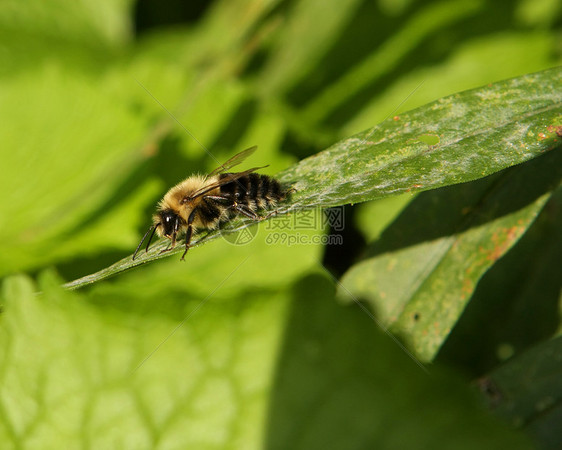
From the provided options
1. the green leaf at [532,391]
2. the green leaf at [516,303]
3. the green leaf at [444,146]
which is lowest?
the green leaf at [532,391]

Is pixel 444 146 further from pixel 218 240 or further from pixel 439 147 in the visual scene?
pixel 218 240

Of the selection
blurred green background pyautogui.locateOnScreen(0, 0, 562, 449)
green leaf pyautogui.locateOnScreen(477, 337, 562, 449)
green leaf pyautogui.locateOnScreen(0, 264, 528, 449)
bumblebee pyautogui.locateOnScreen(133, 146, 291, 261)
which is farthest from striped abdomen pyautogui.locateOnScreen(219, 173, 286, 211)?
green leaf pyautogui.locateOnScreen(477, 337, 562, 449)

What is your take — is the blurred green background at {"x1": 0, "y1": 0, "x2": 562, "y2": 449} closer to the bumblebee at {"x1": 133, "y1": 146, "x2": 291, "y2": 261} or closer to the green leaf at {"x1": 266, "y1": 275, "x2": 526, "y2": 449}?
the green leaf at {"x1": 266, "y1": 275, "x2": 526, "y2": 449}

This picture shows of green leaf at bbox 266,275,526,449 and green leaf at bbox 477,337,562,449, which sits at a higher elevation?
green leaf at bbox 266,275,526,449

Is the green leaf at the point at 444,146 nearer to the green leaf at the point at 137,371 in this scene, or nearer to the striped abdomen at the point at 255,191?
the striped abdomen at the point at 255,191

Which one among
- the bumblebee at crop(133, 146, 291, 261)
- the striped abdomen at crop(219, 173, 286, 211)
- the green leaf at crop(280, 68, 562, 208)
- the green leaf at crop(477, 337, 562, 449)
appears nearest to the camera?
the green leaf at crop(280, 68, 562, 208)

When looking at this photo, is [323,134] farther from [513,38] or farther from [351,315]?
[351,315]

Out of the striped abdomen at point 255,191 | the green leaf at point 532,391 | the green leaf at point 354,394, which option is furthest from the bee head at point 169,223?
the green leaf at point 532,391

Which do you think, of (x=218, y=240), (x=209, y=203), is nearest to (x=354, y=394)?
(x=209, y=203)
